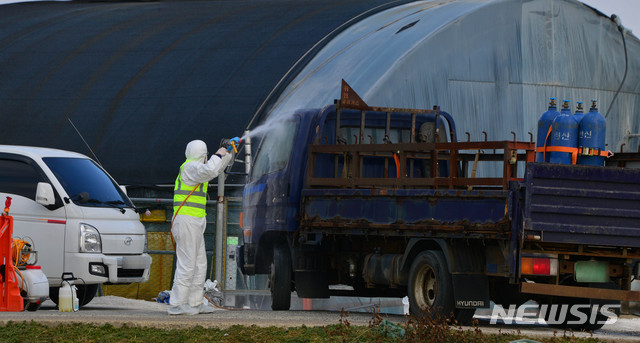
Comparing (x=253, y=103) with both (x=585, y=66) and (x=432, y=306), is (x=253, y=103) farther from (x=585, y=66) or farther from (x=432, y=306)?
(x=432, y=306)

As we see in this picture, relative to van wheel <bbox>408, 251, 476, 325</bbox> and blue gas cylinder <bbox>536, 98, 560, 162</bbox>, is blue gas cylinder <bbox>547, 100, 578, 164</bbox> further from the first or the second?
van wheel <bbox>408, 251, 476, 325</bbox>

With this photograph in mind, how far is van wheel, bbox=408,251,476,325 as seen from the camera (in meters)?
12.5

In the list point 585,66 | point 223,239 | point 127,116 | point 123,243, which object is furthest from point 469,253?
point 127,116

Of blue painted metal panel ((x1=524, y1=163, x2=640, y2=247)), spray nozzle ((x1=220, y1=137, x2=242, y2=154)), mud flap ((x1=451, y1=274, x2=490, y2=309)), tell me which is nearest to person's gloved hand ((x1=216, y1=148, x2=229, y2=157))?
spray nozzle ((x1=220, y1=137, x2=242, y2=154))

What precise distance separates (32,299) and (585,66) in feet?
48.1

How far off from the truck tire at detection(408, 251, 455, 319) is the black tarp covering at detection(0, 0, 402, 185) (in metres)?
12.7

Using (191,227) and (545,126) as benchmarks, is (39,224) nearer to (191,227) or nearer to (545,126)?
(191,227)

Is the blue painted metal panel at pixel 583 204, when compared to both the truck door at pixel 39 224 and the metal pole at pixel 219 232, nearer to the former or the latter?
the truck door at pixel 39 224

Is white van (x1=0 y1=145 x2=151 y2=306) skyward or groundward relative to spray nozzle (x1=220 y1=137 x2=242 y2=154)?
groundward

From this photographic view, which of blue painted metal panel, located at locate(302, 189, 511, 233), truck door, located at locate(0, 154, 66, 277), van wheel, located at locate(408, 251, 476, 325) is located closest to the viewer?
blue painted metal panel, located at locate(302, 189, 511, 233)

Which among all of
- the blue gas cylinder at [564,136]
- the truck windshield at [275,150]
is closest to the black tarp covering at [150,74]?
the truck windshield at [275,150]

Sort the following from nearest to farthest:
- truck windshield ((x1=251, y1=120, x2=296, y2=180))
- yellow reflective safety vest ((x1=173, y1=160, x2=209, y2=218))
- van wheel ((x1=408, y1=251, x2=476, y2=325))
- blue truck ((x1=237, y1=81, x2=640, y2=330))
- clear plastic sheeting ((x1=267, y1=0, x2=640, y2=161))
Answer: blue truck ((x1=237, y1=81, x2=640, y2=330)), van wheel ((x1=408, y1=251, x2=476, y2=325)), yellow reflective safety vest ((x1=173, y1=160, x2=209, y2=218)), truck windshield ((x1=251, y1=120, x2=296, y2=180)), clear plastic sheeting ((x1=267, y1=0, x2=640, y2=161))

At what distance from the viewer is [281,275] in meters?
15.5

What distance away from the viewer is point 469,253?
12484mm
